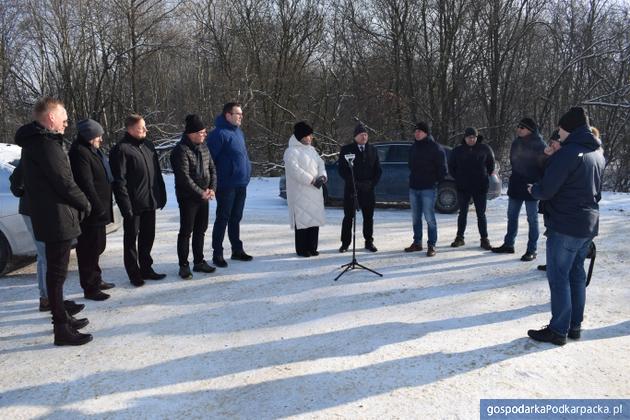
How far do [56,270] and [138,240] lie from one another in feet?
5.32

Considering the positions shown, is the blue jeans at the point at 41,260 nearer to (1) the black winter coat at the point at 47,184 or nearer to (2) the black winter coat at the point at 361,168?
(1) the black winter coat at the point at 47,184

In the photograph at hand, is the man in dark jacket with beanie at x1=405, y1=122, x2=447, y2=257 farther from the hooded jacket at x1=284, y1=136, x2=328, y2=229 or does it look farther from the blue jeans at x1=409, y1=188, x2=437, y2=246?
the hooded jacket at x1=284, y1=136, x2=328, y2=229

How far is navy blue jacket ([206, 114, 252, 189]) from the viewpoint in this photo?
5964 mm

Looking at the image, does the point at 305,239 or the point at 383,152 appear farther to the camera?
the point at 383,152


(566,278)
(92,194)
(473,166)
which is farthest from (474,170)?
(92,194)

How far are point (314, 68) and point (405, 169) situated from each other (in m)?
12.1

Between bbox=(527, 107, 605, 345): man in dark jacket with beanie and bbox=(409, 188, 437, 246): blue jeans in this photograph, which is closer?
bbox=(527, 107, 605, 345): man in dark jacket with beanie

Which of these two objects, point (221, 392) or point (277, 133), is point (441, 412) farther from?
point (277, 133)

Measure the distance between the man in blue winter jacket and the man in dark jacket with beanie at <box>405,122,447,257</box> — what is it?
96.1 inches

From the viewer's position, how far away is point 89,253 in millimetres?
4910

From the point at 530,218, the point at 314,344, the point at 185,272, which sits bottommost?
the point at 314,344

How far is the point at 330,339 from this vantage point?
13.1ft

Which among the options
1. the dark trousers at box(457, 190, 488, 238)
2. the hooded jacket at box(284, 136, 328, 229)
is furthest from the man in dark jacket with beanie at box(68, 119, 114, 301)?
the dark trousers at box(457, 190, 488, 238)

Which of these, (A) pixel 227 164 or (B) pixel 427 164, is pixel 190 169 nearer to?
(A) pixel 227 164
